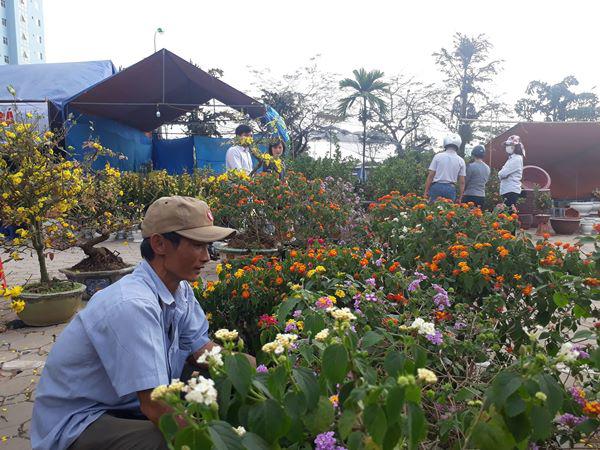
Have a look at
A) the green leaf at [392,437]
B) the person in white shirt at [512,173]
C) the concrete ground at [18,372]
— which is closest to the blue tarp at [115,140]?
the concrete ground at [18,372]

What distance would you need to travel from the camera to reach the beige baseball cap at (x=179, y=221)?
1.79 metres

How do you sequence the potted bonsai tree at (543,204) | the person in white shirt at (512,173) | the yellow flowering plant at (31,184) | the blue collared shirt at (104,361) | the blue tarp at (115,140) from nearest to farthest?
1. the blue collared shirt at (104,361)
2. the yellow flowering plant at (31,184)
3. the person in white shirt at (512,173)
4. the potted bonsai tree at (543,204)
5. the blue tarp at (115,140)

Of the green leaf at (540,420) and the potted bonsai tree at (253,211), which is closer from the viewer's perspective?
the green leaf at (540,420)

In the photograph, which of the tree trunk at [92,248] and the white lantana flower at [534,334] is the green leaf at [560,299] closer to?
the white lantana flower at [534,334]

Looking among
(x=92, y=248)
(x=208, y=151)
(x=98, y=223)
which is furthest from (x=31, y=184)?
(x=208, y=151)

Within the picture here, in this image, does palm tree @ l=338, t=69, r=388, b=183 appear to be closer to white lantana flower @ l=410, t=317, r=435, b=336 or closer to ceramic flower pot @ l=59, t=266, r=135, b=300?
ceramic flower pot @ l=59, t=266, r=135, b=300

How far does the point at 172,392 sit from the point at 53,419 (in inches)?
Answer: 37.6

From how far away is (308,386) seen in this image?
1065mm

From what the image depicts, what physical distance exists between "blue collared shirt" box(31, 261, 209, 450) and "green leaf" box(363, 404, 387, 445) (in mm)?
796

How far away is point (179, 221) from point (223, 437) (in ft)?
3.27

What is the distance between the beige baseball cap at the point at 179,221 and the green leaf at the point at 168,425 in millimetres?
828

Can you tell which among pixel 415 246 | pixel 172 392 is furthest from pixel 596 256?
pixel 172 392

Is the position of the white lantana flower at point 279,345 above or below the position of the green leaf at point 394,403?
above

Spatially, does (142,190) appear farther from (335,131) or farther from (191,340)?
(335,131)
